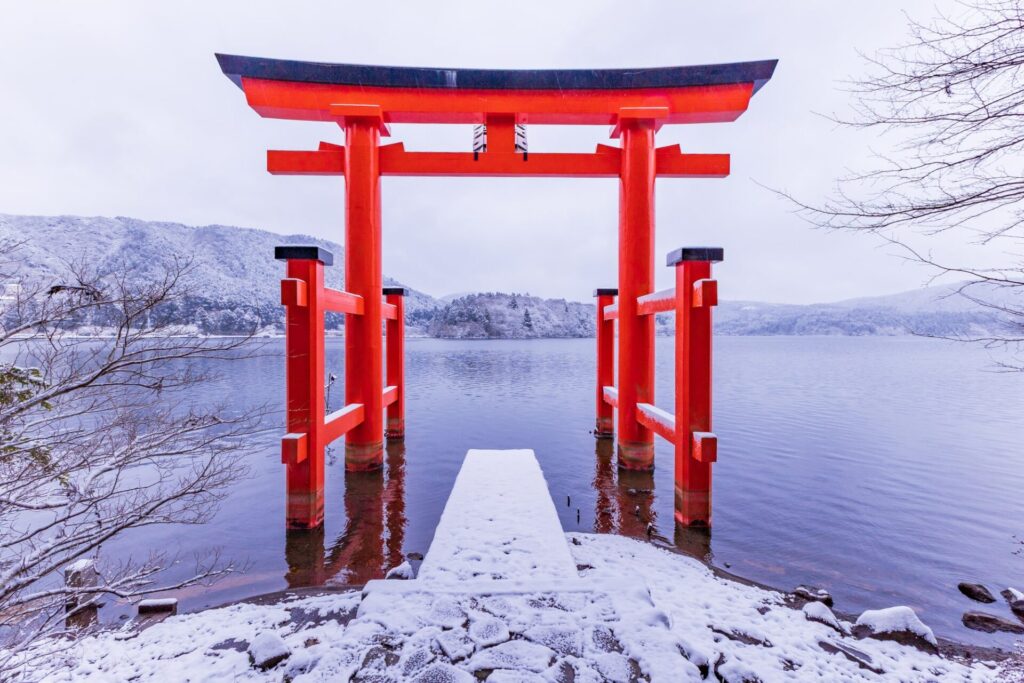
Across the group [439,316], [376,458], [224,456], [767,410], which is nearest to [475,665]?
[376,458]

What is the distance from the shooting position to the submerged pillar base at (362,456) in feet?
29.4

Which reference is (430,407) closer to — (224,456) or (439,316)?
(224,456)

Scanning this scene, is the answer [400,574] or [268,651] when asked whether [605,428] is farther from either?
[268,651]

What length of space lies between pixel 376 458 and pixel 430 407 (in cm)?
1010

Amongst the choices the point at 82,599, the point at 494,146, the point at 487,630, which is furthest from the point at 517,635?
the point at 494,146

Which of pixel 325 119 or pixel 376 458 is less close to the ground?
pixel 325 119

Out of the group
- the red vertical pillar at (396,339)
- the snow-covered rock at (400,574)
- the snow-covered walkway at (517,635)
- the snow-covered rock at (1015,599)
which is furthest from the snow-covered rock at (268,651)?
the snow-covered rock at (1015,599)

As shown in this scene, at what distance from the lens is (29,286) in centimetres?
341

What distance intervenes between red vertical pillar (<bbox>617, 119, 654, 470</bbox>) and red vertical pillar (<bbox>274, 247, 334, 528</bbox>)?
573 cm

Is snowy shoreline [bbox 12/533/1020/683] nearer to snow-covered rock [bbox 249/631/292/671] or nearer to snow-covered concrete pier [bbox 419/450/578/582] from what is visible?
snow-covered rock [bbox 249/631/292/671]

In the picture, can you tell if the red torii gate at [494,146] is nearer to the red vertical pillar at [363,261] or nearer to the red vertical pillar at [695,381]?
the red vertical pillar at [363,261]

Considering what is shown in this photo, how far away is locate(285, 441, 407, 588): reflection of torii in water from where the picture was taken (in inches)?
218

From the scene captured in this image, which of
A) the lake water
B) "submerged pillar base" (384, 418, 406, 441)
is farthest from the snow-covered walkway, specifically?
"submerged pillar base" (384, 418, 406, 441)

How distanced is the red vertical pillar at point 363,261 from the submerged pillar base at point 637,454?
5.36 meters
